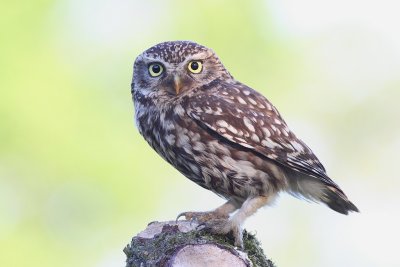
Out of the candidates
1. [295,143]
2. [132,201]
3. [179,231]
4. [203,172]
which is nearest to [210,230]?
[179,231]

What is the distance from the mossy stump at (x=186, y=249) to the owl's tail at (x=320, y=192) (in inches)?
37.0

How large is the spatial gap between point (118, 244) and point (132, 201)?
0.51 m

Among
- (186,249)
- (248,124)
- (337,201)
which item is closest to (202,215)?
(248,124)

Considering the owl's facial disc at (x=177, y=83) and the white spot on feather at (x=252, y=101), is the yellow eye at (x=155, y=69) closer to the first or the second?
the owl's facial disc at (x=177, y=83)

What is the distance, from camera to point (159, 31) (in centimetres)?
818

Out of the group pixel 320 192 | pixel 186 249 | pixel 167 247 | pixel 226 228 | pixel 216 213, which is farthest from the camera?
pixel 320 192

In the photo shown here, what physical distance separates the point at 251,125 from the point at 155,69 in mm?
699

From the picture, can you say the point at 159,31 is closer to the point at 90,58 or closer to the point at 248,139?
the point at 90,58

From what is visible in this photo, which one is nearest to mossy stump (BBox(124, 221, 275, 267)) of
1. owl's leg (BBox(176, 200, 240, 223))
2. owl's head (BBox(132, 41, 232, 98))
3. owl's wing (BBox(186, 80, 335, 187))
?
owl's leg (BBox(176, 200, 240, 223))

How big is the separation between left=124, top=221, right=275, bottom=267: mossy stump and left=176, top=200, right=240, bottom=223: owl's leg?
0.49 meters

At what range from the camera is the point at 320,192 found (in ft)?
16.0

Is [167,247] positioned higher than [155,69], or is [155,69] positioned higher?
[155,69]

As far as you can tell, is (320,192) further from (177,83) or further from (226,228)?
(226,228)

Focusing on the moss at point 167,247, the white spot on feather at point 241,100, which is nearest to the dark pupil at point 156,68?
the white spot on feather at point 241,100
